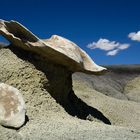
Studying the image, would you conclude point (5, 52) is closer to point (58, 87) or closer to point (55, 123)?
point (58, 87)

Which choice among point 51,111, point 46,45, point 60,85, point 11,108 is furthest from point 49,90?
point 11,108

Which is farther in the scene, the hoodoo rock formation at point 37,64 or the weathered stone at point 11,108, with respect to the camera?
the hoodoo rock formation at point 37,64

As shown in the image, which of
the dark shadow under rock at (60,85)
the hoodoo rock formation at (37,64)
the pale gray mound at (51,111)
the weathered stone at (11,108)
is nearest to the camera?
the weathered stone at (11,108)

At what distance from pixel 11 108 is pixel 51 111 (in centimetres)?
214

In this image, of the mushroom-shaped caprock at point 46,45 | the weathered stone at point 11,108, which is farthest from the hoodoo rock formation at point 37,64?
the weathered stone at point 11,108

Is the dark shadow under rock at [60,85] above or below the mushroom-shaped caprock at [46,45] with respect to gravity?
below

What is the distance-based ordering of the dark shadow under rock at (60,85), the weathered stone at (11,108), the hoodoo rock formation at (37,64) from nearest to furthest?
the weathered stone at (11,108), the hoodoo rock formation at (37,64), the dark shadow under rock at (60,85)

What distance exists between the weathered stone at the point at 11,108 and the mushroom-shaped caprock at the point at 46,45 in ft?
6.94

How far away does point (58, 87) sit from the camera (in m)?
12.0

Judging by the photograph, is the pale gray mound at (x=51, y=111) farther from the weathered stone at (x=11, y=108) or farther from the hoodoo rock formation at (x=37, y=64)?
the weathered stone at (x=11, y=108)

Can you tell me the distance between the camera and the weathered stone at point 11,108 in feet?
27.9

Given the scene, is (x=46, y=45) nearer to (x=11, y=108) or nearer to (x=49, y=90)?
(x=49, y=90)

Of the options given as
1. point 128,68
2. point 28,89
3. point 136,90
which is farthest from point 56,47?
point 128,68

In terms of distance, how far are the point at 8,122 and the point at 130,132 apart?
296cm
